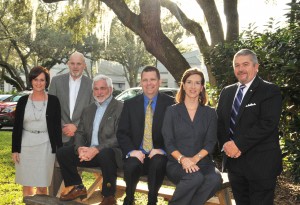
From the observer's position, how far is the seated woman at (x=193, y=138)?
4422 mm

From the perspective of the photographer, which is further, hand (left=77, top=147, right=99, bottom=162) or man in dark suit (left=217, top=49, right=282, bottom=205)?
hand (left=77, top=147, right=99, bottom=162)

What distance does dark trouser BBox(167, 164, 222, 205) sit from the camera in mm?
4340

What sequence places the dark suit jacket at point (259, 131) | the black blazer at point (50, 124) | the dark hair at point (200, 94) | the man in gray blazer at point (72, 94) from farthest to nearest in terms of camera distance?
the man in gray blazer at point (72, 94) → the black blazer at point (50, 124) → the dark hair at point (200, 94) → the dark suit jacket at point (259, 131)

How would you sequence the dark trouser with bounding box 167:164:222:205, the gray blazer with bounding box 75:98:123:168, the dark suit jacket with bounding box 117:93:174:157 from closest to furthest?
the dark trouser with bounding box 167:164:222:205 < the dark suit jacket with bounding box 117:93:174:157 < the gray blazer with bounding box 75:98:123:168

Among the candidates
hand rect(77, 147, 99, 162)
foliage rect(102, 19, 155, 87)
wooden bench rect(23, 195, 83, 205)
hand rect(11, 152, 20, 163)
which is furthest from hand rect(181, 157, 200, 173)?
foliage rect(102, 19, 155, 87)

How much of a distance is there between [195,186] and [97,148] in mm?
1429

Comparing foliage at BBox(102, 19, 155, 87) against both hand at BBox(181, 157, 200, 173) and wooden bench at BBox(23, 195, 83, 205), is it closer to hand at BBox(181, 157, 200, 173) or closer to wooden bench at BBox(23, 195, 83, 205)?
wooden bench at BBox(23, 195, 83, 205)

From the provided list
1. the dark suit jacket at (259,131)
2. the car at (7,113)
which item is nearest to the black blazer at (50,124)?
the dark suit jacket at (259,131)

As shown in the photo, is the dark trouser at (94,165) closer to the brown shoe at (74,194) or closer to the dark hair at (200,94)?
the brown shoe at (74,194)

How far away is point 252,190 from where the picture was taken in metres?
4.24

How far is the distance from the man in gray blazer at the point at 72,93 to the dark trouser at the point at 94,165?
607 millimetres

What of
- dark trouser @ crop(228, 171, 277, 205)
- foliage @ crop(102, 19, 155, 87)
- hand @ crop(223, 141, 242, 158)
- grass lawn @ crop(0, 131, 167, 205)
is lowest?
grass lawn @ crop(0, 131, 167, 205)

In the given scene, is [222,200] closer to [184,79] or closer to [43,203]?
[184,79]

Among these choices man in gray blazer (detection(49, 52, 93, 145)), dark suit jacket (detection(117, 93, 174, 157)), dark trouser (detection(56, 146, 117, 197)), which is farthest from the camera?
man in gray blazer (detection(49, 52, 93, 145))
